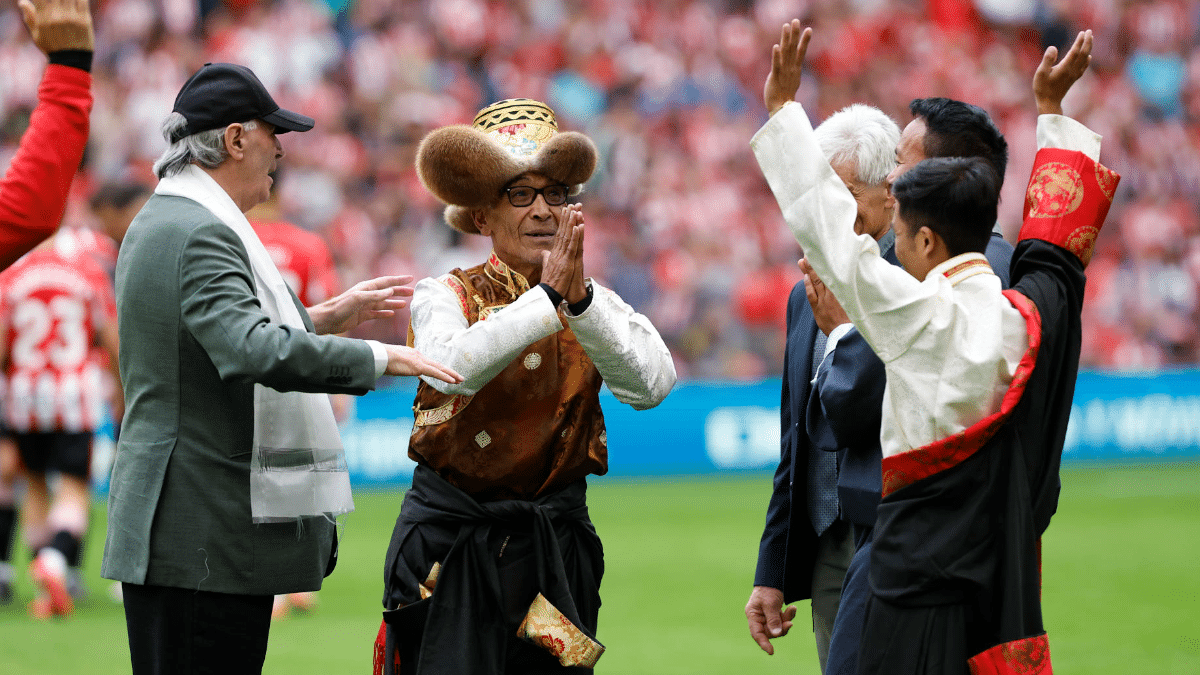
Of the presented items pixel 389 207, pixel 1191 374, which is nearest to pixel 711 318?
pixel 389 207

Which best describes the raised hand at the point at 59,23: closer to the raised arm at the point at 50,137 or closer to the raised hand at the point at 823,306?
the raised arm at the point at 50,137

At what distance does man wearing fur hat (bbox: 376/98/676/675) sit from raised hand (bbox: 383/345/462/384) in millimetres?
239

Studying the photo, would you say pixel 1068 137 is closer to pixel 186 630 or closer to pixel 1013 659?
pixel 1013 659

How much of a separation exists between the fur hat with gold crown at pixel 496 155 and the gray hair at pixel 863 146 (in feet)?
2.13

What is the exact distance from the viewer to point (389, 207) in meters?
14.0

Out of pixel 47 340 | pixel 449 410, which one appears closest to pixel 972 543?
pixel 449 410

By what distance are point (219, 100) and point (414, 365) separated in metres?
0.84

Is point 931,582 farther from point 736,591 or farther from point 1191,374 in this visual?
point 1191,374

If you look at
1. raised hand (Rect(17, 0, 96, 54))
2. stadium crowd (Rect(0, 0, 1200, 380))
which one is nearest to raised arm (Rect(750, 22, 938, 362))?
raised hand (Rect(17, 0, 96, 54))

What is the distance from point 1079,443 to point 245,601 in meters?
10.6

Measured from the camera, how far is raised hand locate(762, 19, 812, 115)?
2.62 metres

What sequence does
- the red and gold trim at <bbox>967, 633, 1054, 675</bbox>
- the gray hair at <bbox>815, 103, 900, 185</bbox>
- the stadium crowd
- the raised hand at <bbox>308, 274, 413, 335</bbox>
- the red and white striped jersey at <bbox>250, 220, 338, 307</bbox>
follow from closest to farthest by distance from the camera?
the red and gold trim at <bbox>967, 633, 1054, 675</bbox>
the gray hair at <bbox>815, 103, 900, 185</bbox>
the raised hand at <bbox>308, 274, 413, 335</bbox>
the red and white striped jersey at <bbox>250, 220, 338, 307</bbox>
the stadium crowd

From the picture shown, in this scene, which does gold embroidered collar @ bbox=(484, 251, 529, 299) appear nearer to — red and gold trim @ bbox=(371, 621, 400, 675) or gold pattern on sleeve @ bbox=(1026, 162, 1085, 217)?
→ red and gold trim @ bbox=(371, 621, 400, 675)

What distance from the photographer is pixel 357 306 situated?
3564 millimetres
